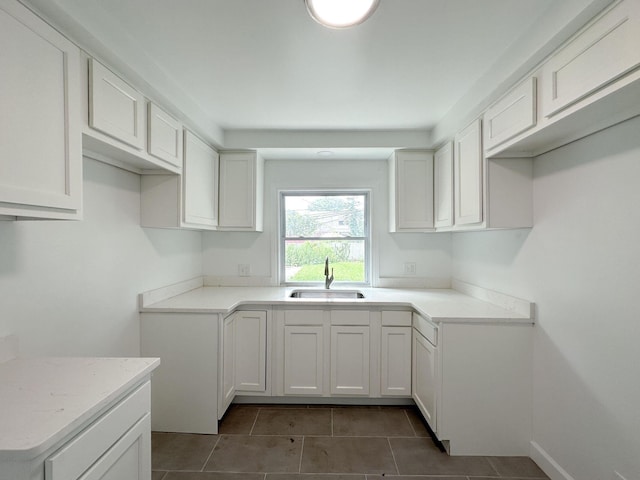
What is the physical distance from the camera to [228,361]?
2.42 meters

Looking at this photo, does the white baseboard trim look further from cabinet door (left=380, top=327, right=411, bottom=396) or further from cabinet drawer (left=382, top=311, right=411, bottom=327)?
cabinet drawer (left=382, top=311, right=411, bottom=327)

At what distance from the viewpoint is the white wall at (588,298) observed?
4.51 feet

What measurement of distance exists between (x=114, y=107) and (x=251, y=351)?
76.5 inches

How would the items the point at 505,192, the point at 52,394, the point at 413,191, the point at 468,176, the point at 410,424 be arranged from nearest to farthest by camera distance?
the point at 52,394 < the point at 505,192 < the point at 468,176 < the point at 410,424 < the point at 413,191

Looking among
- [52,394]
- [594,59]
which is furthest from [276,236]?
[594,59]

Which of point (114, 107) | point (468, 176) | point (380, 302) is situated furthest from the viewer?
point (380, 302)

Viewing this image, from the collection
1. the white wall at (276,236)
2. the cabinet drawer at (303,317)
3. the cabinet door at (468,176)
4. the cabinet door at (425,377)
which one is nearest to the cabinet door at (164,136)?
the white wall at (276,236)

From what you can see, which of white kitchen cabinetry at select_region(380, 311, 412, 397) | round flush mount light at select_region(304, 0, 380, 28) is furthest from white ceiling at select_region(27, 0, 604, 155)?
white kitchen cabinetry at select_region(380, 311, 412, 397)

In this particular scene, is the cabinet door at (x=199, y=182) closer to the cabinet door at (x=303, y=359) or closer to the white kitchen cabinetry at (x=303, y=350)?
the white kitchen cabinetry at (x=303, y=350)

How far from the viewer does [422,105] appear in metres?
2.34

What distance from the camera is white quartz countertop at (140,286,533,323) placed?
2.05m

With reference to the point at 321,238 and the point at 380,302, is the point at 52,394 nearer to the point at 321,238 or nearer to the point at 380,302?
the point at 380,302

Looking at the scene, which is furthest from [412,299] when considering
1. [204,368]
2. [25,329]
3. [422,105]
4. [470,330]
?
[25,329]

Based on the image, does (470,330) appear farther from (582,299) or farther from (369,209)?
(369,209)
